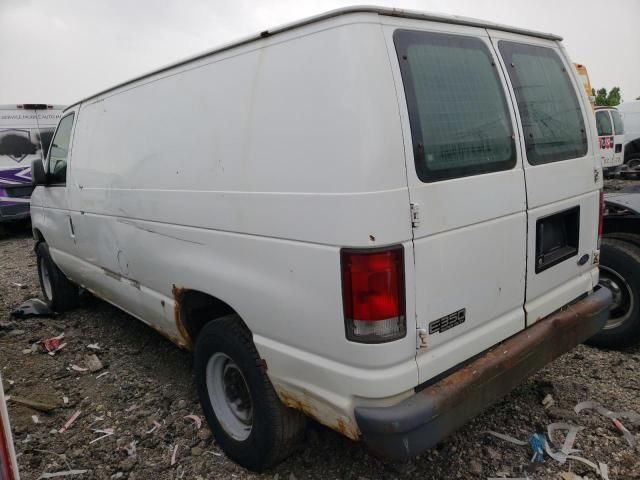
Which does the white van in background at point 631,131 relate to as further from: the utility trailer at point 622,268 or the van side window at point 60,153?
the van side window at point 60,153

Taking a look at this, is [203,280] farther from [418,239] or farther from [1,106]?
[1,106]

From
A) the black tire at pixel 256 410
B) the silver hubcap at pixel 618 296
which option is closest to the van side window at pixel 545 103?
the silver hubcap at pixel 618 296

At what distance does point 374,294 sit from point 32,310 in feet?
16.0

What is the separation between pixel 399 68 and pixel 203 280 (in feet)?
4.84

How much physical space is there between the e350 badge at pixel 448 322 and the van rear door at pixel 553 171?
0.56 meters

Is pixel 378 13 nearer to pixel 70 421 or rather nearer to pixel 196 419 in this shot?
pixel 196 419

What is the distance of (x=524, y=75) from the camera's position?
2.64 meters

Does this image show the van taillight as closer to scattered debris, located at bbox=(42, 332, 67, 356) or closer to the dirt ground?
the dirt ground

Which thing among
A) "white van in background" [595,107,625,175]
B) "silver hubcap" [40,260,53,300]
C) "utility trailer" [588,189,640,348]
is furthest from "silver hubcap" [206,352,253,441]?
"white van in background" [595,107,625,175]

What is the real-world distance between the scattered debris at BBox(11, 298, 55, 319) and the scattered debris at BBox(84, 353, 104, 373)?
1.42m

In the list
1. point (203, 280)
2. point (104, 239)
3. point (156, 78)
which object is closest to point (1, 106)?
point (104, 239)

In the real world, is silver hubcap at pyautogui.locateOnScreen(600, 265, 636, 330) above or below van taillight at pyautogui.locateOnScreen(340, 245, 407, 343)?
below

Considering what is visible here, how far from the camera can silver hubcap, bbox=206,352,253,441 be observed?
2.84 metres

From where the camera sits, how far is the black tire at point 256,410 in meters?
2.47
